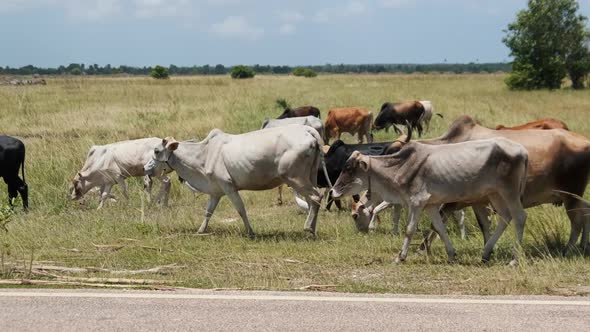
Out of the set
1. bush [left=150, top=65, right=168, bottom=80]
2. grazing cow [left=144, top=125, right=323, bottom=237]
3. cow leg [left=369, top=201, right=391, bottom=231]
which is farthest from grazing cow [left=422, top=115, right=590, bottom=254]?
bush [left=150, top=65, right=168, bottom=80]

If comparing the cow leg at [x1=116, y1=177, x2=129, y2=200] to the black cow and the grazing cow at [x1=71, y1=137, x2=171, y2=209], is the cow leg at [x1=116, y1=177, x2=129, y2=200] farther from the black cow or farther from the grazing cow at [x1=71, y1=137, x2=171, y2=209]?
the black cow

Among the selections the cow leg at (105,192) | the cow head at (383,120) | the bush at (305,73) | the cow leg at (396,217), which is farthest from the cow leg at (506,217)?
the bush at (305,73)

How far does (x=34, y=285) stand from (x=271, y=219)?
6.16m

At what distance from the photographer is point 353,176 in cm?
988

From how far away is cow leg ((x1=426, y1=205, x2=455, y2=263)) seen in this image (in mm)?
9312

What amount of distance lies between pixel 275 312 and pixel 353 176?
11.7ft

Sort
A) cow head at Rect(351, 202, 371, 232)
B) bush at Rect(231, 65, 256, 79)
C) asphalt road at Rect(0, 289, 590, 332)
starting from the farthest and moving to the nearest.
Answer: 1. bush at Rect(231, 65, 256, 79)
2. cow head at Rect(351, 202, 371, 232)
3. asphalt road at Rect(0, 289, 590, 332)

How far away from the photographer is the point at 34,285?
7.80 m

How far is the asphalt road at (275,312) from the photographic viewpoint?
618cm

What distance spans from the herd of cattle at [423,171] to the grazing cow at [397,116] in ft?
42.9

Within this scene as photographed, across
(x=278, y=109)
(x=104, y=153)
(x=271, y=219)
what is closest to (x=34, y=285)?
(x=271, y=219)

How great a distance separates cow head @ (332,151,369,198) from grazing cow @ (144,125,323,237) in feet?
4.89

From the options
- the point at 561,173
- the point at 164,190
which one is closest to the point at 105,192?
the point at 164,190

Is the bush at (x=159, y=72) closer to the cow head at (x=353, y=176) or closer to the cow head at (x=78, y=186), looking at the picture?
the cow head at (x=78, y=186)
